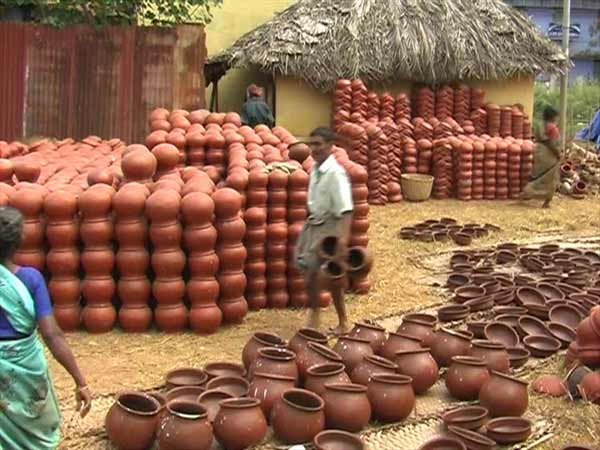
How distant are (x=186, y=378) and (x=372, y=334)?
1332mm

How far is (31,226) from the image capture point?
6777 mm

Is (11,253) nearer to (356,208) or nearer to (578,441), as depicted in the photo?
(578,441)

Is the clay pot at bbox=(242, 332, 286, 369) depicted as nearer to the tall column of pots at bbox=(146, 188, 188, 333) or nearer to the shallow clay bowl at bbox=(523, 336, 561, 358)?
the tall column of pots at bbox=(146, 188, 188, 333)

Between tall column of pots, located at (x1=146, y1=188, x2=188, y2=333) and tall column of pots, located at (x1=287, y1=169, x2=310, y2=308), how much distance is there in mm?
1179

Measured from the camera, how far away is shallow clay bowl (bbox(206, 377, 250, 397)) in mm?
5113

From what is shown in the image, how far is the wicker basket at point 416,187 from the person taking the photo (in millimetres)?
14492

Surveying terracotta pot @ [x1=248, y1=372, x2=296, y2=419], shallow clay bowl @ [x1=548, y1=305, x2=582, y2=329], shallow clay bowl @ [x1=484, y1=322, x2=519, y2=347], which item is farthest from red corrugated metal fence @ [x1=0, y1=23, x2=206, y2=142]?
terracotta pot @ [x1=248, y1=372, x2=296, y2=419]

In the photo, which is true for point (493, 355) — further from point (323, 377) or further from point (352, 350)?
point (323, 377)

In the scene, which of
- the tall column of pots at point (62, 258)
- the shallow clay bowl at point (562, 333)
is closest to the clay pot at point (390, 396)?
the shallow clay bowl at point (562, 333)

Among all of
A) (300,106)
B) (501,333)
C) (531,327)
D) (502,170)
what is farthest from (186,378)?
(300,106)

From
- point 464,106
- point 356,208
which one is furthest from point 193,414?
point 464,106

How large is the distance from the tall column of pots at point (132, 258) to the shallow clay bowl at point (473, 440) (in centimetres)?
299

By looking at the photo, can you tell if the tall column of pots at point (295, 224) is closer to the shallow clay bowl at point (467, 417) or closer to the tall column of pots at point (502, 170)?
the shallow clay bowl at point (467, 417)

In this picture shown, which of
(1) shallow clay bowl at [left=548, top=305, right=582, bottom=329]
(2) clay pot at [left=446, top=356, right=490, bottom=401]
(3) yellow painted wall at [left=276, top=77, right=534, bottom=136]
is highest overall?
(3) yellow painted wall at [left=276, top=77, right=534, bottom=136]
